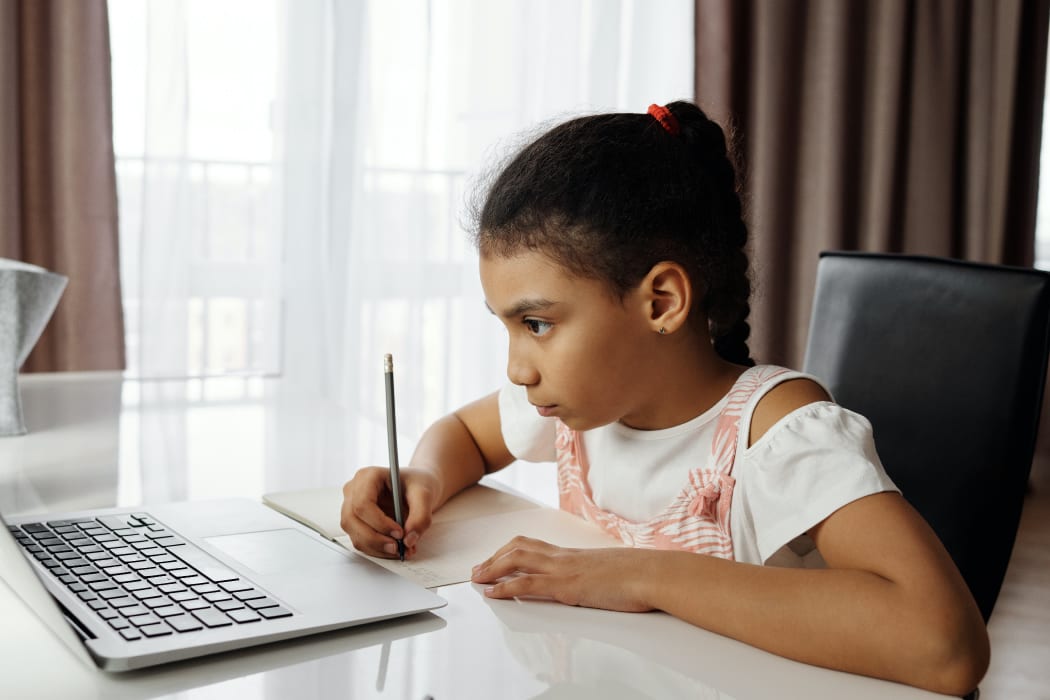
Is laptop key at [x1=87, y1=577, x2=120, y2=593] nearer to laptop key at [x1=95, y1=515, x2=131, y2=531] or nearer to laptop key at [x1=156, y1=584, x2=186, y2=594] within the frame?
laptop key at [x1=156, y1=584, x2=186, y2=594]

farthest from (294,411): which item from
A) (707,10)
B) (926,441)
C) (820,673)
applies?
(707,10)

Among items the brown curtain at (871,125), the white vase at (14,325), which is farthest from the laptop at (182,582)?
the brown curtain at (871,125)

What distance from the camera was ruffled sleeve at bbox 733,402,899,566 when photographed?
77 cm

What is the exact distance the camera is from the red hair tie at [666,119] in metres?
0.96

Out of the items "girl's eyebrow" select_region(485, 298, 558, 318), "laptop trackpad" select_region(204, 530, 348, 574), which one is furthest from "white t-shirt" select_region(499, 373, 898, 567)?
"laptop trackpad" select_region(204, 530, 348, 574)

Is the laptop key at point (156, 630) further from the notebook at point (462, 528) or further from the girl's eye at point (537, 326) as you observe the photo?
the girl's eye at point (537, 326)

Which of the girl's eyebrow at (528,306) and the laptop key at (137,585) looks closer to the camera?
the laptop key at (137,585)

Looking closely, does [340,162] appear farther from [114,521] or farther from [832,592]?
[832,592]

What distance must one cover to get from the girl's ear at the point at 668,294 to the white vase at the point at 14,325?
0.80 m

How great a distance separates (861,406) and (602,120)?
1.55ft

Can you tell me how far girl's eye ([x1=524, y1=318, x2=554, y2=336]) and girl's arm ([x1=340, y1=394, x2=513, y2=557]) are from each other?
0.58 feet

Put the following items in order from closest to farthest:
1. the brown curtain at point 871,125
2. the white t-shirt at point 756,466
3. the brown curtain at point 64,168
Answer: the white t-shirt at point 756,466 → the brown curtain at point 64,168 → the brown curtain at point 871,125

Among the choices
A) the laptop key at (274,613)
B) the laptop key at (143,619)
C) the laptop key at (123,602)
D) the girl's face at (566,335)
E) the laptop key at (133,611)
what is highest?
the girl's face at (566,335)

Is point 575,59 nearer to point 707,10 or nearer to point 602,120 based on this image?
point 707,10
